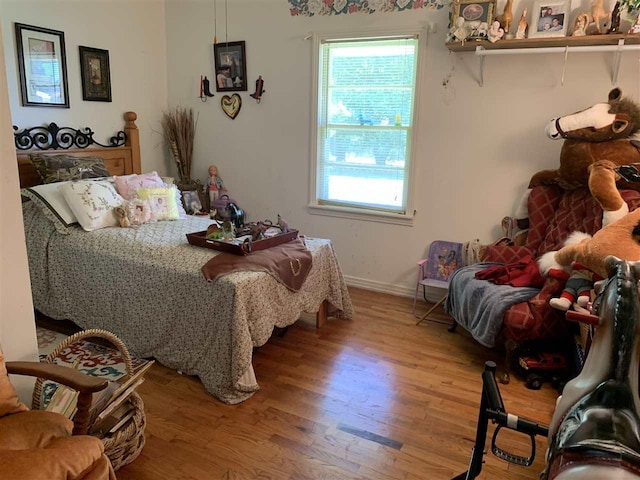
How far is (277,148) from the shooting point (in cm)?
410

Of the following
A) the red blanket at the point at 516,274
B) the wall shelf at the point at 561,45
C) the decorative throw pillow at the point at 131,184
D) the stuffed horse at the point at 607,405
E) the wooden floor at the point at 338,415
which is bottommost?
the wooden floor at the point at 338,415

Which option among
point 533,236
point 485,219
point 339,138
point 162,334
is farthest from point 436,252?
point 162,334

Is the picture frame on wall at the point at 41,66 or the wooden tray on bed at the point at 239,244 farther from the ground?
the picture frame on wall at the point at 41,66

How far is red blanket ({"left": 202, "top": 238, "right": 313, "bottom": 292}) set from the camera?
8.04 ft

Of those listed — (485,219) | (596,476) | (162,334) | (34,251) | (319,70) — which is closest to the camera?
(596,476)

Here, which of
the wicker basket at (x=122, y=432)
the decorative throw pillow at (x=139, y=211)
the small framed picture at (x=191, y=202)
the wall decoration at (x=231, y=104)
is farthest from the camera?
the wall decoration at (x=231, y=104)

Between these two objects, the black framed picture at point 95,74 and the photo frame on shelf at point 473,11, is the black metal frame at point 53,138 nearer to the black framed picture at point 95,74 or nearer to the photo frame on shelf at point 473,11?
the black framed picture at point 95,74

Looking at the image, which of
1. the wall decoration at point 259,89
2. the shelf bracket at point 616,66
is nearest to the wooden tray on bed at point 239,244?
the wall decoration at point 259,89

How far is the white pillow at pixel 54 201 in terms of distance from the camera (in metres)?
3.00

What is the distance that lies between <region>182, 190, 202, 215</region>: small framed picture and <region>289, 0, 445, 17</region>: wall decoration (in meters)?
1.71

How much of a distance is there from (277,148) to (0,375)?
9.78ft

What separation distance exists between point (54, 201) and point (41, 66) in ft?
3.74

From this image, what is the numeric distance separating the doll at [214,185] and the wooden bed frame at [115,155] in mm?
643

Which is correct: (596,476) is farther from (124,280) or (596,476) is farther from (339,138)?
(339,138)
